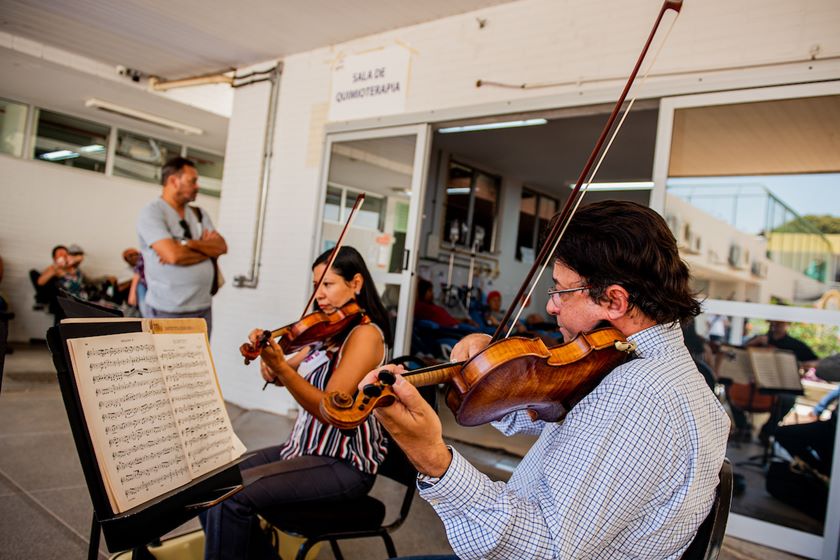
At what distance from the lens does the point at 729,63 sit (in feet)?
10.3

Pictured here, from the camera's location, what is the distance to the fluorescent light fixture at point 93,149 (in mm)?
8684

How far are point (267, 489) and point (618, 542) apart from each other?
3.70 ft

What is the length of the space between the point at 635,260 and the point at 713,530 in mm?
472

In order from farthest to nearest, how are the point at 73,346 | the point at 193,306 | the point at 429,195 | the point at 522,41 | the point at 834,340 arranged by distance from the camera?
the point at 429,195 → the point at 522,41 → the point at 193,306 → the point at 834,340 → the point at 73,346

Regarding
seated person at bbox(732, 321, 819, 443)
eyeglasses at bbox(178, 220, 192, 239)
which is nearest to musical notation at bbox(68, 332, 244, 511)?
eyeglasses at bbox(178, 220, 192, 239)

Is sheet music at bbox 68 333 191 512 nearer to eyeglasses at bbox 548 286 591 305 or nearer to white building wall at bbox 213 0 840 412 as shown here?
eyeglasses at bbox 548 286 591 305

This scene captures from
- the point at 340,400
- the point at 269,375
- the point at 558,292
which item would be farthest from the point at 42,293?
the point at 558,292

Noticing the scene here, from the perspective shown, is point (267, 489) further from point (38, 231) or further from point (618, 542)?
point (38, 231)

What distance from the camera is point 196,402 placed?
1.36 meters

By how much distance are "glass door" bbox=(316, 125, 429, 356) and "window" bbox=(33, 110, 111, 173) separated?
5443 millimetres

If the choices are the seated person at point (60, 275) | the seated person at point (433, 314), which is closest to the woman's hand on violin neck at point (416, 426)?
the seated person at point (433, 314)

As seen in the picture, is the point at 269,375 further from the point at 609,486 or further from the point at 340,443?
the point at 609,486

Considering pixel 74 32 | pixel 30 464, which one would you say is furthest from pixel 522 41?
pixel 74 32

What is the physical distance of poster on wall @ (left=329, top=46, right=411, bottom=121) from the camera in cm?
457
